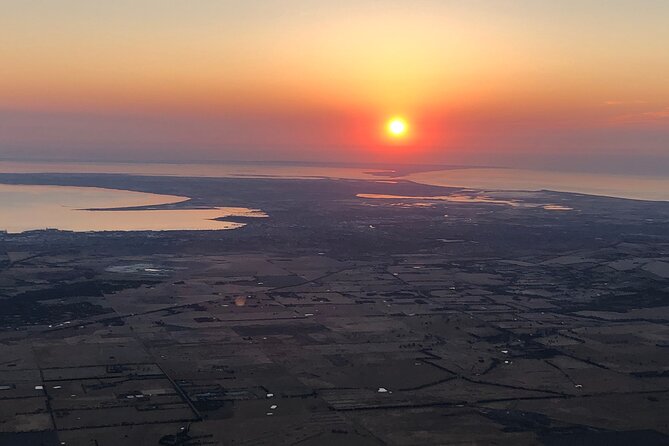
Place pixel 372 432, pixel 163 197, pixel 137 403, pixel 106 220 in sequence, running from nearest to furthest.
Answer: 1. pixel 372 432
2. pixel 137 403
3. pixel 106 220
4. pixel 163 197

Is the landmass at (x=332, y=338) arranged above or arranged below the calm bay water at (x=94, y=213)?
above

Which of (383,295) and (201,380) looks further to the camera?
(383,295)

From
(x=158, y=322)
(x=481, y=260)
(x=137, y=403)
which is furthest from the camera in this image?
(x=481, y=260)

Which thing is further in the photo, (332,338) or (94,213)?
(94,213)

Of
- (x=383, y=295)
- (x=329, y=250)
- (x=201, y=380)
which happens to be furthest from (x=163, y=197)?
(x=201, y=380)

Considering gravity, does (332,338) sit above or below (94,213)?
above

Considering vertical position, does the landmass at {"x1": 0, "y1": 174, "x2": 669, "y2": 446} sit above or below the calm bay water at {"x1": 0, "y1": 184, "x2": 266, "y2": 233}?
above

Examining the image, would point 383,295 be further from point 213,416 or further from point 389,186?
point 389,186

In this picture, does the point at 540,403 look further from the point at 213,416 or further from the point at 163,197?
the point at 163,197

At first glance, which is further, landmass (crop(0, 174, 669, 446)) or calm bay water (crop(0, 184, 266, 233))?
calm bay water (crop(0, 184, 266, 233))

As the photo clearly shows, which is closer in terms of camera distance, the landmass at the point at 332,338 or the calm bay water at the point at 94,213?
the landmass at the point at 332,338
